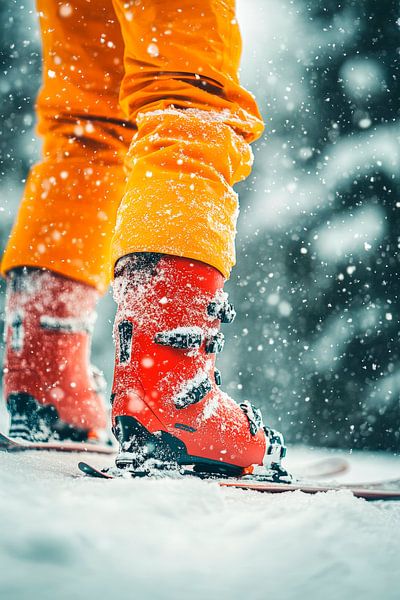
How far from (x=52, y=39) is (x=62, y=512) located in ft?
3.78

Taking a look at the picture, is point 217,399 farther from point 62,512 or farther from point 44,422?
point 44,422

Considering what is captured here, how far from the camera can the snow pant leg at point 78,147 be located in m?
1.14

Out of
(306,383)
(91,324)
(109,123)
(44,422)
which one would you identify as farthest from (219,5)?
(306,383)

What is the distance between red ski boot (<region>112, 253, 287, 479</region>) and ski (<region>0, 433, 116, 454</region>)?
291 mm

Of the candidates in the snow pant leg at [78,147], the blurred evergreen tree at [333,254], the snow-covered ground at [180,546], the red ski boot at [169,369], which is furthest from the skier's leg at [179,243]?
the blurred evergreen tree at [333,254]

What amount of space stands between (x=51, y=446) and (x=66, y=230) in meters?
0.48

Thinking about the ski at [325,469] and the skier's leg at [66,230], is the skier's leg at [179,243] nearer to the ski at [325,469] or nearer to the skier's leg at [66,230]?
the skier's leg at [66,230]

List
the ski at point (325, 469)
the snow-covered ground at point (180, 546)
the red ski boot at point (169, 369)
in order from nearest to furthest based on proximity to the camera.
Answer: the snow-covered ground at point (180, 546), the red ski boot at point (169, 369), the ski at point (325, 469)

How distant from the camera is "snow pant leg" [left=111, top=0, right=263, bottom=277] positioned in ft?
2.37

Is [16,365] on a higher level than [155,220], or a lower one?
lower

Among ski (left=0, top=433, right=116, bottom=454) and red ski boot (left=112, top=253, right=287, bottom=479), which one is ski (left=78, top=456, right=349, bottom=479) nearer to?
ski (left=0, top=433, right=116, bottom=454)

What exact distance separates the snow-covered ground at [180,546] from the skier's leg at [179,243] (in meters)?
0.24

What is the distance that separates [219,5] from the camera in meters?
0.80

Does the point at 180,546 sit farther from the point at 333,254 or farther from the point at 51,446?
the point at 333,254
